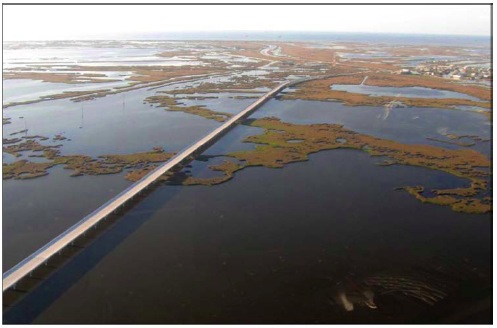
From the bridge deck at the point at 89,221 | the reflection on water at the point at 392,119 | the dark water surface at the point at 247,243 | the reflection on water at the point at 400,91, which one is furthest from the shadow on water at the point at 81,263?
the reflection on water at the point at 400,91

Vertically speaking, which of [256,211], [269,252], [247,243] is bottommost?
[269,252]

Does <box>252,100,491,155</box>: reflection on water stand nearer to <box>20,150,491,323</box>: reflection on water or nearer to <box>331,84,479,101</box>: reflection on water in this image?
<box>331,84,479,101</box>: reflection on water

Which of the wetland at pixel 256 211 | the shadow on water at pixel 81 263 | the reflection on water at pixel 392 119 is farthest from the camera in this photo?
the reflection on water at pixel 392 119

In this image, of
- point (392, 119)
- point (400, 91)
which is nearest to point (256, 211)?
point (392, 119)

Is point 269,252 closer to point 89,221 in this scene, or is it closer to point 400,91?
point 89,221

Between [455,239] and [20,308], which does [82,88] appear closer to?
[20,308]

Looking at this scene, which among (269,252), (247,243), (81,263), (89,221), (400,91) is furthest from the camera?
(400,91)

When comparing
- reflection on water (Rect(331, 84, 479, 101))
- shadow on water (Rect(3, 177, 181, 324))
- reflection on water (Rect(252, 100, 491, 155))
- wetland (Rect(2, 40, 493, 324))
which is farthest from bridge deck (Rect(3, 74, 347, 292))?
reflection on water (Rect(331, 84, 479, 101))

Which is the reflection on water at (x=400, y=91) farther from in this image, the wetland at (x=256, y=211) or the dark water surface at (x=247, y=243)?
the dark water surface at (x=247, y=243)

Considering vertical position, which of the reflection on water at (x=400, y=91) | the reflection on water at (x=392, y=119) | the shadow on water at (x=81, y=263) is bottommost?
the shadow on water at (x=81, y=263)
